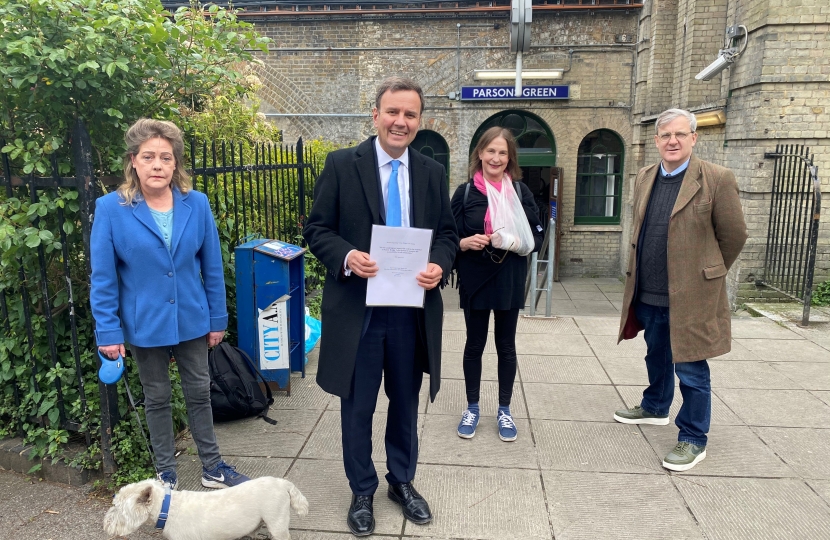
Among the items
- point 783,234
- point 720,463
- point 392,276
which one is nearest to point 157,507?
point 392,276

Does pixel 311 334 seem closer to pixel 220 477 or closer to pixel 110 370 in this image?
pixel 220 477

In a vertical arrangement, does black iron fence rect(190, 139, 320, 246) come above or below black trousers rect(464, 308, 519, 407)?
above

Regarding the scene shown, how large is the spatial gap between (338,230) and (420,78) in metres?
11.5

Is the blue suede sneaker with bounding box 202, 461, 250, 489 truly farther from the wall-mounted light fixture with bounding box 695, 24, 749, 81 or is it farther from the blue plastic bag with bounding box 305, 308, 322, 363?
the wall-mounted light fixture with bounding box 695, 24, 749, 81

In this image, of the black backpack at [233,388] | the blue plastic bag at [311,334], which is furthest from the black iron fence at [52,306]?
the blue plastic bag at [311,334]

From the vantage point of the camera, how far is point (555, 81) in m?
13.3

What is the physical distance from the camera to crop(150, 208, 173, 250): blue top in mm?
2863

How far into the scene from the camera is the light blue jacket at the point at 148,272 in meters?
2.76

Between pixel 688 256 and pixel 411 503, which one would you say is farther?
pixel 688 256

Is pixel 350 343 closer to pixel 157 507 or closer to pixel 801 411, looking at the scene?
pixel 157 507

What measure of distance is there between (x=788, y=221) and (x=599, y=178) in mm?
7162

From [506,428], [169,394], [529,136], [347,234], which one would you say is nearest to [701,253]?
[506,428]

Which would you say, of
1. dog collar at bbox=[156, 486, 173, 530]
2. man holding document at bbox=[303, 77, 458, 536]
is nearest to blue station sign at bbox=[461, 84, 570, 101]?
man holding document at bbox=[303, 77, 458, 536]

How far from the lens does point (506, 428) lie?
3879 mm
